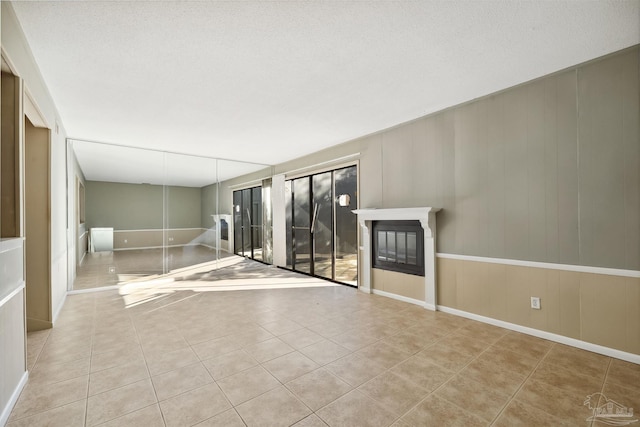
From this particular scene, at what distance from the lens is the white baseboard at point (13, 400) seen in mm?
1687

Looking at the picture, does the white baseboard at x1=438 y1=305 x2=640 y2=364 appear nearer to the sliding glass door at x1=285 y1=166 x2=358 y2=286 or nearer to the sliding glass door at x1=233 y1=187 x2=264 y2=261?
the sliding glass door at x1=285 y1=166 x2=358 y2=286

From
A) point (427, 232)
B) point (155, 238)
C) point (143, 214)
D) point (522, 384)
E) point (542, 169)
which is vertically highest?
point (542, 169)

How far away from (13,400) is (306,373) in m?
1.91

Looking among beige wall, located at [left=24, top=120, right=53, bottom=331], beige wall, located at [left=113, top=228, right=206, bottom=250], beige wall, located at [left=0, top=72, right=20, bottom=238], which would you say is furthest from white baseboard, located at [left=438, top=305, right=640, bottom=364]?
beige wall, located at [left=113, top=228, right=206, bottom=250]

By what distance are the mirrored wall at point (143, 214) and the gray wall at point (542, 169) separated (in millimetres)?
4498

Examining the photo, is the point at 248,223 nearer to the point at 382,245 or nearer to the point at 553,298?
the point at 382,245

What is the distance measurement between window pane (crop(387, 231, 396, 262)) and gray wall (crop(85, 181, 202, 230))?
4.18 m

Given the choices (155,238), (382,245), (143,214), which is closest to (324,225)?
(382,245)

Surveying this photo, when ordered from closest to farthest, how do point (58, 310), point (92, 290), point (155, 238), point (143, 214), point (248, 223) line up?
point (58, 310), point (92, 290), point (143, 214), point (155, 238), point (248, 223)

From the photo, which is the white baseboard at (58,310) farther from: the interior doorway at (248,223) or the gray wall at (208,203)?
the interior doorway at (248,223)

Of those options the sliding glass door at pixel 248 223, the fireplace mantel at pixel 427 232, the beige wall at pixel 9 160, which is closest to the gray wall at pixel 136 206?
the sliding glass door at pixel 248 223

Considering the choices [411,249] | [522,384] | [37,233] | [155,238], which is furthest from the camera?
[155,238]

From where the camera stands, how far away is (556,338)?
2.77m

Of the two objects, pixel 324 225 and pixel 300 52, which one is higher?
pixel 300 52
